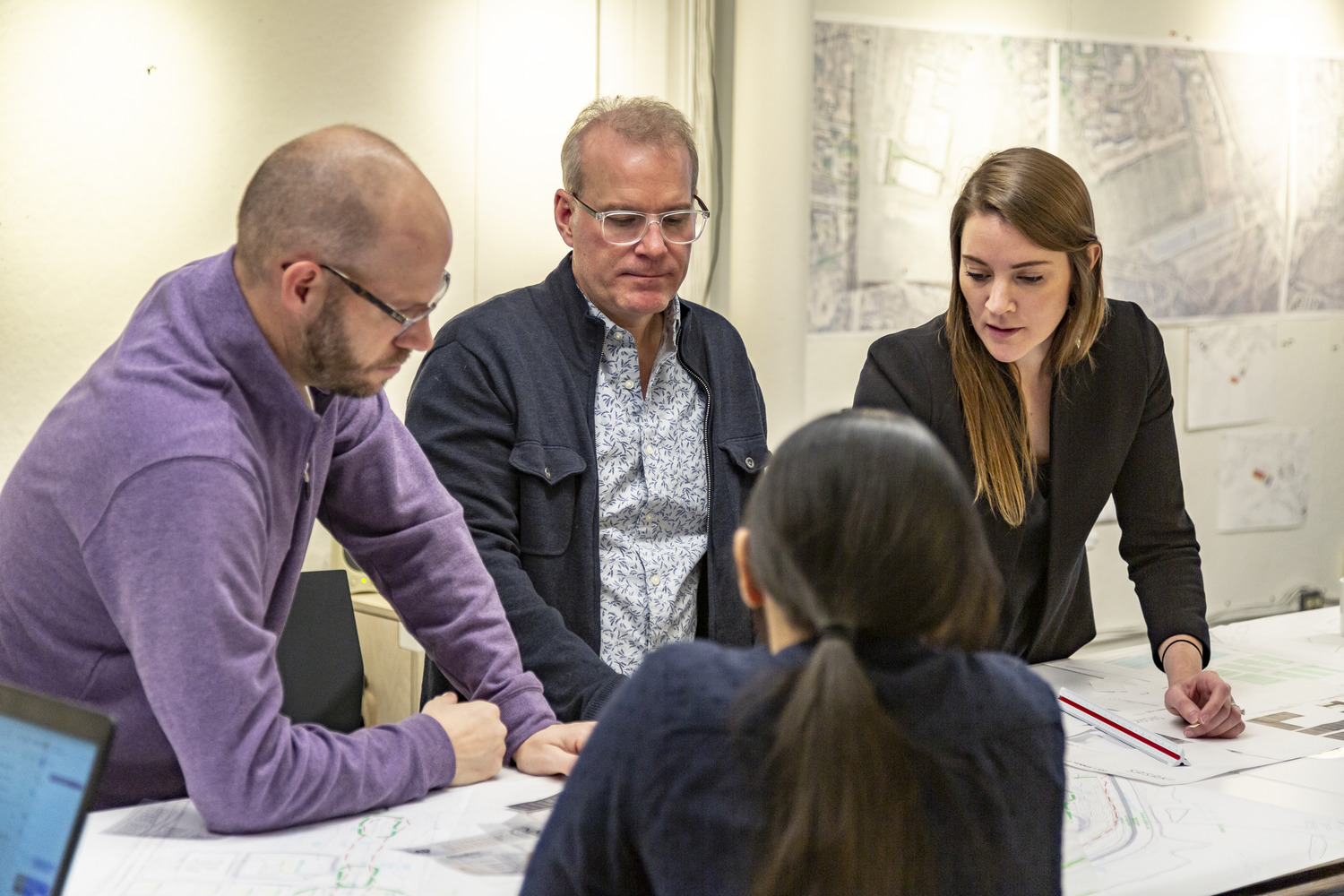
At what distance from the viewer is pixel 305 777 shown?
1.28m

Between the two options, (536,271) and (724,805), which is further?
(536,271)

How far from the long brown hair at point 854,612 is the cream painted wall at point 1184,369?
2963 mm

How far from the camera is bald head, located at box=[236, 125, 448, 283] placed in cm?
133

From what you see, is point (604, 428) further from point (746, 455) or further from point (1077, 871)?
point (1077, 871)

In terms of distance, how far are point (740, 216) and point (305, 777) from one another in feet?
8.70

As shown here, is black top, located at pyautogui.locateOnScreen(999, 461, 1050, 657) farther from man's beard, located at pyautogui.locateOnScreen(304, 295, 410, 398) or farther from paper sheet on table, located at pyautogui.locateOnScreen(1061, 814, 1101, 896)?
man's beard, located at pyautogui.locateOnScreen(304, 295, 410, 398)

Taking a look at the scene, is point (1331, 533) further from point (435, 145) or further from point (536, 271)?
point (435, 145)

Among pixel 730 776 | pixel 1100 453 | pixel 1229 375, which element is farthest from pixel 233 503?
pixel 1229 375

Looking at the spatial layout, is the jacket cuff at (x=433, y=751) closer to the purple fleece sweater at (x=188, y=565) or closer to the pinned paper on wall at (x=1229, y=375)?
the purple fleece sweater at (x=188, y=565)

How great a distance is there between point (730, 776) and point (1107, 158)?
154 inches

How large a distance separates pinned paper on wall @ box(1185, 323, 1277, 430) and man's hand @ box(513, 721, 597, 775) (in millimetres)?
3630

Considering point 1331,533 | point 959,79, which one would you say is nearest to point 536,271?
point 959,79

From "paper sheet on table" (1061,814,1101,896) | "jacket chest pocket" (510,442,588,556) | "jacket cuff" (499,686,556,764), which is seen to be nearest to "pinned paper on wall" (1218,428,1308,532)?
"jacket chest pocket" (510,442,588,556)

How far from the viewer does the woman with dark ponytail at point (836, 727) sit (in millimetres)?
846
